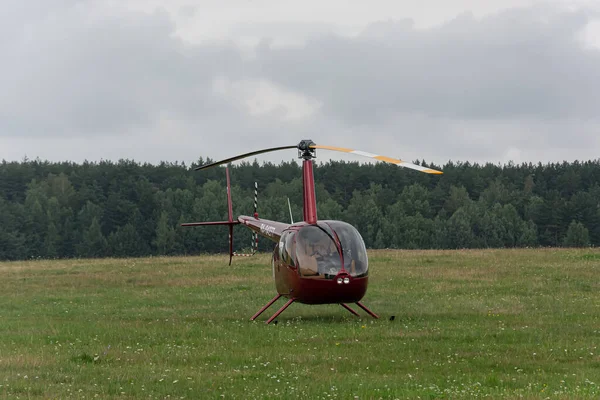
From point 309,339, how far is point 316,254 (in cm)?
264

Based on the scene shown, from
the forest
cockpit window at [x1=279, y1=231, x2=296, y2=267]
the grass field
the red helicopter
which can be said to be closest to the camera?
the grass field

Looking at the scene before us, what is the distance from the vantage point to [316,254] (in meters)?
19.5

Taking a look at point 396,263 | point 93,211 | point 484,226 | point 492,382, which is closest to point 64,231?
point 93,211

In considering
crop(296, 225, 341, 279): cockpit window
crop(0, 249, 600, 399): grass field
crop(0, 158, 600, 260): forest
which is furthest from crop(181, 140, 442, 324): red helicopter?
crop(0, 158, 600, 260): forest

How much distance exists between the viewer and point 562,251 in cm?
4084

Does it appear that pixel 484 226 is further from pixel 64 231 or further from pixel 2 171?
pixel 2 171

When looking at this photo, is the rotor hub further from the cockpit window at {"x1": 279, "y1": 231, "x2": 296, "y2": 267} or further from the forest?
the forest

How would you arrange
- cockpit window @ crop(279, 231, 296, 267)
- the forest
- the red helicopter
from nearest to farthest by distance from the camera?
the red helicopter → cockpit window @ crop(279, 231, 296, 267) → the forest

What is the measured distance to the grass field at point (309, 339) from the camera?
12578mm

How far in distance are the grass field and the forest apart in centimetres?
7568

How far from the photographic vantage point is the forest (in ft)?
366

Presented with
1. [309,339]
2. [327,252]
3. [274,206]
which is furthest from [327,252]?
[274,206]

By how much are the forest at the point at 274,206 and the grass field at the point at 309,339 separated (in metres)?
75.7

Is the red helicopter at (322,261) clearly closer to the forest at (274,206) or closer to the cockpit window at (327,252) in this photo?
the cockpit window at (327,252)
